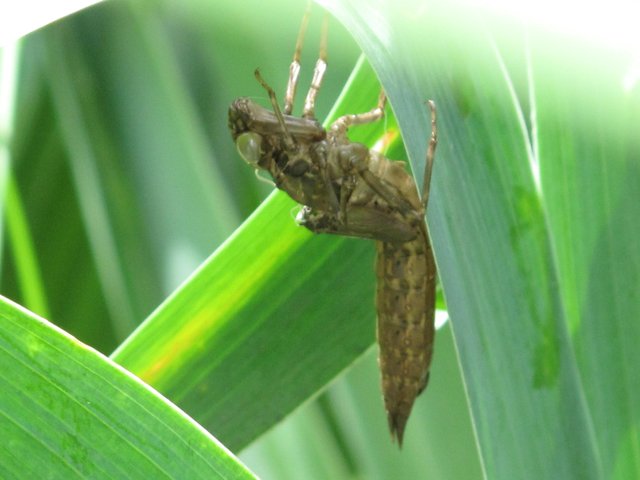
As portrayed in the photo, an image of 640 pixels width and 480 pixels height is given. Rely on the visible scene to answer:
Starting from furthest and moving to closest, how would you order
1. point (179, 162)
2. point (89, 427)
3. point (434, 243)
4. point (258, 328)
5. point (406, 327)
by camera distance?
1. point (179, 162)
2. point (406, 327)
3. point (258, 328)
4. point (434, 243)
5. point (89, 427)

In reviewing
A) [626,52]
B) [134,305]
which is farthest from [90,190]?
[626,52]

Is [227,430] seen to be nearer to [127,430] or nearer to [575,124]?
[127,430]

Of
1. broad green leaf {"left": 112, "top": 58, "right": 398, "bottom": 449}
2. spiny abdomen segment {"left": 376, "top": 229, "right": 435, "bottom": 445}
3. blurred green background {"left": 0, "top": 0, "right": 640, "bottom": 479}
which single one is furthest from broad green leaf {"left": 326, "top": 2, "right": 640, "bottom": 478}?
spiny abdomen segment {"left": 376, "top": 229, "right": 435, "bottom": 445}

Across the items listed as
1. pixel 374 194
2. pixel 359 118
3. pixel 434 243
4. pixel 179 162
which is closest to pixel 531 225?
pixel 434 243

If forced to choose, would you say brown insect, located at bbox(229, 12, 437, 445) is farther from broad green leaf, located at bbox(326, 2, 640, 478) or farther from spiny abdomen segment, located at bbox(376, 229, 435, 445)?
broad green leaf, located at bbox(326, 2, 640, 478)

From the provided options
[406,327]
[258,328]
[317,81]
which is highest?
[317,81]

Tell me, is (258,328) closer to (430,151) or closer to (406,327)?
(406,327)
